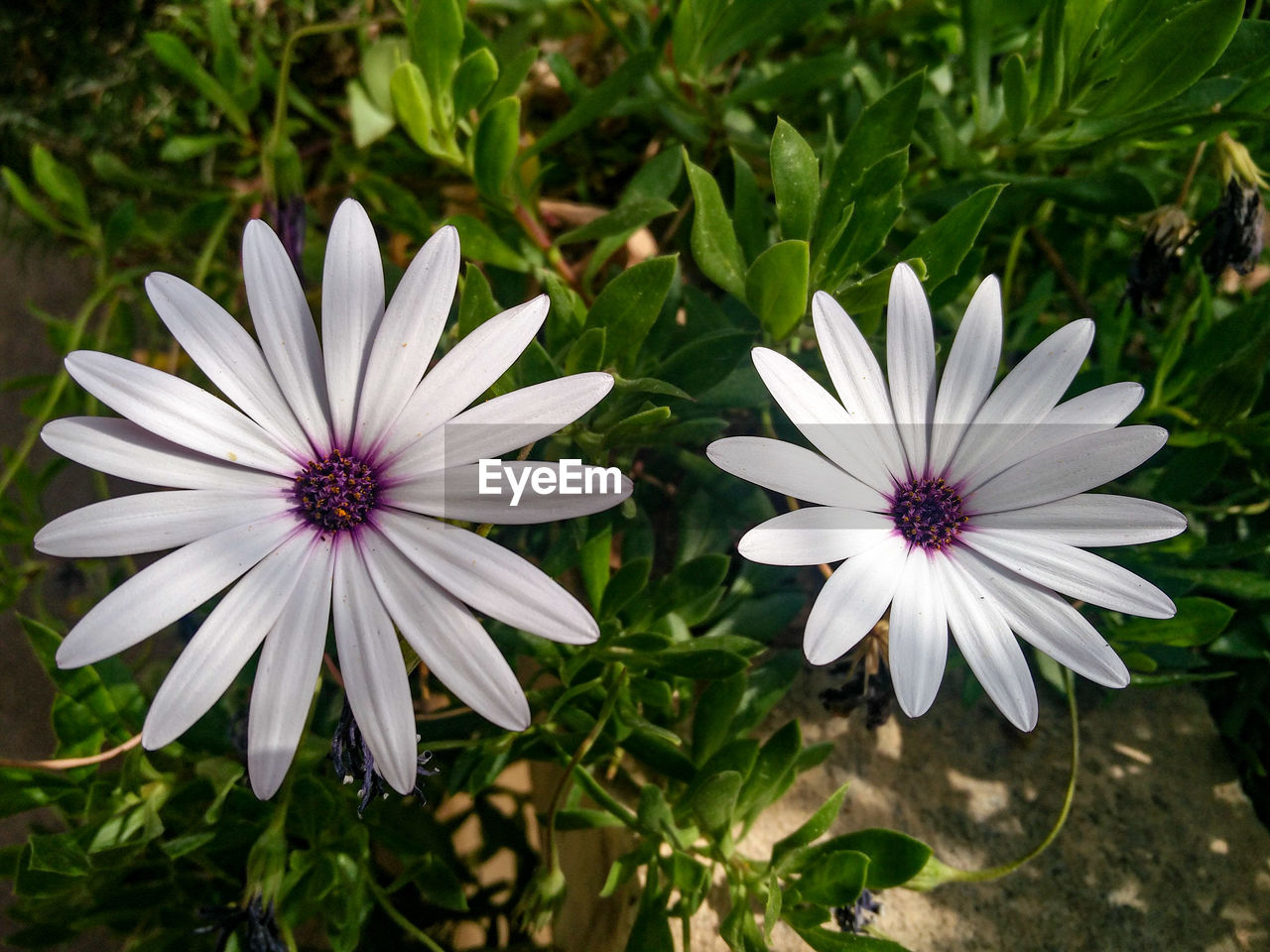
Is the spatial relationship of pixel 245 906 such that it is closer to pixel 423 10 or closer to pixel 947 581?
pixel 947 581

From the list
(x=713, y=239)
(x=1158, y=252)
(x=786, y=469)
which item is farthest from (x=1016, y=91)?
(x=786, y=469)

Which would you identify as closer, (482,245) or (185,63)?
(482,245)

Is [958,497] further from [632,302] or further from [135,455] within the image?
[135,455]

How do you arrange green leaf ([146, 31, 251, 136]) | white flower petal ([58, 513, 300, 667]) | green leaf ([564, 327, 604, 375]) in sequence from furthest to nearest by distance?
1. green leaf ([146, 31, 251, 136])
2. green leaf ([564, 327, 604, 375])
3. white flower petal ([58, 513, 300, 667])

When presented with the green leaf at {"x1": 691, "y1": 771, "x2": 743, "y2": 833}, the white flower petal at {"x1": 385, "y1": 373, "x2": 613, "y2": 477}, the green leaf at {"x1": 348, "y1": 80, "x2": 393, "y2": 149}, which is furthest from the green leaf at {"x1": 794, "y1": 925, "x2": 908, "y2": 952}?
the green leaf at {"x1": 348, "y1": 80, "x2": 393, "y2": 149}

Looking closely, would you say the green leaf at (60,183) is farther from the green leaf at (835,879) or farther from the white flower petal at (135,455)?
the green leaf at (835,879)

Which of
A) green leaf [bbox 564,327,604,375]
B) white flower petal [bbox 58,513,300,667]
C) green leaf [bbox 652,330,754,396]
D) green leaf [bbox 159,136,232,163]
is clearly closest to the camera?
white flower petal [bbox 58,513,300,667]

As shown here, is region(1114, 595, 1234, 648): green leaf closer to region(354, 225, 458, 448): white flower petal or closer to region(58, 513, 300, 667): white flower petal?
region(354, 225, 458, 448): white flower petal
